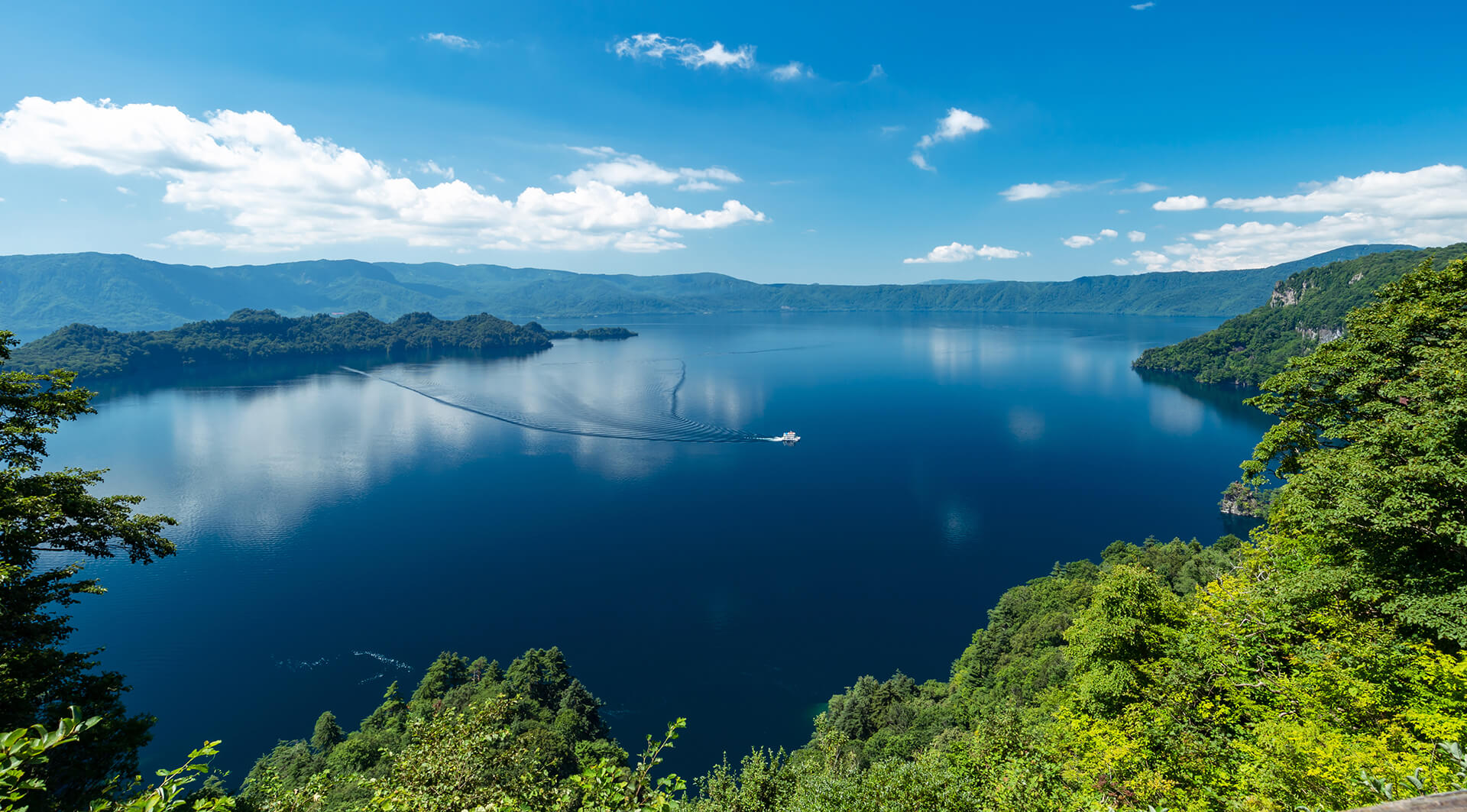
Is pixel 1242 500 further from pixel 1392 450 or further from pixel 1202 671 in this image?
pixel 1202 671

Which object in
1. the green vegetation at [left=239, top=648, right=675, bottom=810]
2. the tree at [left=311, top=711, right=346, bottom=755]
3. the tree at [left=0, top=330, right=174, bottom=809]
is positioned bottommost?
the tree at [left=311, top=711, right=346, bottom=755]

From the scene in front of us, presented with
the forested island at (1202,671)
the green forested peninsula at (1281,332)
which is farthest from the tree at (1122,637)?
the green forested peninsula at (1281,332)

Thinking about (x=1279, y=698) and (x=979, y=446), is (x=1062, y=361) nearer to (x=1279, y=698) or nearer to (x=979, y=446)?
(x=979, y=446)

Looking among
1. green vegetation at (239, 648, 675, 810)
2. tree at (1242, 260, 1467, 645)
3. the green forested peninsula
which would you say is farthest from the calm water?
the green forested peninsula

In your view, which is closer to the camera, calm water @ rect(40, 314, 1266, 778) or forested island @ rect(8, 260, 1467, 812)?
forested island @ rect(8, 260, 1467, 812)

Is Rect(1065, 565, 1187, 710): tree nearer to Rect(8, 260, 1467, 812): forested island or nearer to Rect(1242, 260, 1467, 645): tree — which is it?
Rect(8, 260, 1467, 812): forested island
